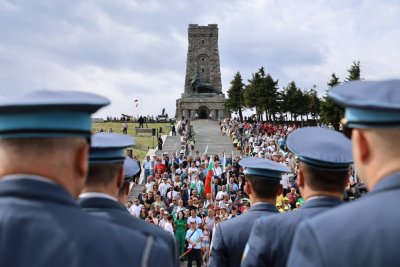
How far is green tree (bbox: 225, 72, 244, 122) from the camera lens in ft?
258

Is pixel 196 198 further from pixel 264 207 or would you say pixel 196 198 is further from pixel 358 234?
pixel 358 234

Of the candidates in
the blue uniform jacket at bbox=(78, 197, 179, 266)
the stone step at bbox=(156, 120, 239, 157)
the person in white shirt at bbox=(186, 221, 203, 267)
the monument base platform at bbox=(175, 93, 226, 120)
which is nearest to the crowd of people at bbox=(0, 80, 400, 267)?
the blue uniform jacket at bbox=(78, 197, 179, 266)

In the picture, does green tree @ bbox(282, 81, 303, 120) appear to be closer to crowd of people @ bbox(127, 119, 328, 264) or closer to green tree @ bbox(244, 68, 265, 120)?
green tree @ bbox(244, 68, 265, 120)

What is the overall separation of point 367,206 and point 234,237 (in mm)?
2839

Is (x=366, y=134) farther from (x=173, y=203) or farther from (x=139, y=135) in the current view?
(x=139, y=135)

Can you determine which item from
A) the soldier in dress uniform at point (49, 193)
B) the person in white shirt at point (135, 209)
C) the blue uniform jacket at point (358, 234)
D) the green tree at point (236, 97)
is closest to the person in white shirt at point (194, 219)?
the person in white shirt at point (135, 209)

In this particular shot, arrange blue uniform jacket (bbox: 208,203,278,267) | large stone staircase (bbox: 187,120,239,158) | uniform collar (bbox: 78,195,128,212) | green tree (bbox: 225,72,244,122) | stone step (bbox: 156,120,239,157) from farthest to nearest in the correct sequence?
green tree (bbox: 225,72,244,122), large stone staircase (bbox: 187,120,239,158), stone step (bbox: 156,120,239,157), blue uniform jacket (bbox: 208,203,278,267), uniform collar (bbox: 78,195,128,212)

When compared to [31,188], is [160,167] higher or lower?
lower

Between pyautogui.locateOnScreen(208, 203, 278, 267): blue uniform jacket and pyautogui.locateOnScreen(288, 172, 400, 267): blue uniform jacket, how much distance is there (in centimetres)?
262

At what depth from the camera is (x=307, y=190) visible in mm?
3787

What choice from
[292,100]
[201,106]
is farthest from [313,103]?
[201,106]

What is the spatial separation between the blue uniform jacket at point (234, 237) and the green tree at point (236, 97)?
73.3 metres

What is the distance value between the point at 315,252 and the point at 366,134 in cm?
56

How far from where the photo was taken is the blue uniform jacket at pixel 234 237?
4.98 metres
